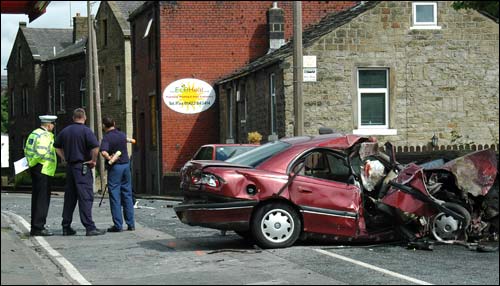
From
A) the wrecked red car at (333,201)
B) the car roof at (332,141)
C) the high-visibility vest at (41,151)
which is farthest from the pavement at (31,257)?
the car roof at (332,141)

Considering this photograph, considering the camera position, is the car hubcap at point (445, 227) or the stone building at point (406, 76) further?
the stone building at point (406, 76)

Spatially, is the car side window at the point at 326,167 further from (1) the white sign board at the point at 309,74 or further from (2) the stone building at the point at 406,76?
(2) the stone building at the point at 406,76

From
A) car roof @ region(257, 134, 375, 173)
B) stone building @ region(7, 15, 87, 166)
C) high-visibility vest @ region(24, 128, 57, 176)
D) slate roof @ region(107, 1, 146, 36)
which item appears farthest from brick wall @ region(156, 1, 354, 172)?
car roof @ region(257, 134, 375, 173)

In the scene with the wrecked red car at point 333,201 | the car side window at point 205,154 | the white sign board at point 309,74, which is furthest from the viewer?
the car side window at point 205,154

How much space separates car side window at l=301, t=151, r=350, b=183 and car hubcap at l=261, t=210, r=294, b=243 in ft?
2.55

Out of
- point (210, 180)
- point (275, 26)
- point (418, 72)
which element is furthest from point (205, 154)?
point (275, 26)

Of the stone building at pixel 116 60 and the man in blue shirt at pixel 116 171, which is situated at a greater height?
the stone building at pixel 116 60

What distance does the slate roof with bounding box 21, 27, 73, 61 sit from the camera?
5675 centimetres

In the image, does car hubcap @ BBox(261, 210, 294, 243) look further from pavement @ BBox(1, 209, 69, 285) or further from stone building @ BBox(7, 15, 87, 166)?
stone building @ BBox(7, 15, 87, 166)

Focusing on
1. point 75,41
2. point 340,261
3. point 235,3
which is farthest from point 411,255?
point 75,41

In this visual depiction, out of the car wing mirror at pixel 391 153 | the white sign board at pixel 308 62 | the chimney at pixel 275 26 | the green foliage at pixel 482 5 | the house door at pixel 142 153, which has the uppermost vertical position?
the chimney at pixel 275 26

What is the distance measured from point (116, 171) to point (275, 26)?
19.9 meters

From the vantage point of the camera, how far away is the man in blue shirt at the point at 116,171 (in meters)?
14.1

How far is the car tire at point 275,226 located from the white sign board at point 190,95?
72.6ft
